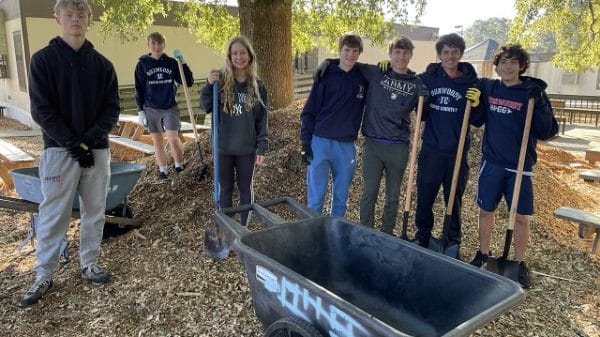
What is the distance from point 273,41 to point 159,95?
1708 mm

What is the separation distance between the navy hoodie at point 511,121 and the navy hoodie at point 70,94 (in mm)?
2938

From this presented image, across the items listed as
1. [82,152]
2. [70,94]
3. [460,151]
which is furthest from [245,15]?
[460,151]

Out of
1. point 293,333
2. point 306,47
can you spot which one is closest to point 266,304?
point 293,333

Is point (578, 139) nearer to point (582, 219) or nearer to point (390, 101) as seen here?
point (582, 219)

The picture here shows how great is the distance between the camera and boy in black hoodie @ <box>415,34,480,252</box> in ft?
11.8

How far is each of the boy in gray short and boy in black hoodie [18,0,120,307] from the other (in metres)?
1.97

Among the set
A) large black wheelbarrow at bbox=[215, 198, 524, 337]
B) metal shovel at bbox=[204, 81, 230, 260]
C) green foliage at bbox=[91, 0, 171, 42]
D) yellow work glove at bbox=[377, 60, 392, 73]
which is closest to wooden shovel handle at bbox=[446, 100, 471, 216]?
yellow work glove at bbox=[377, 60, 392, 73]

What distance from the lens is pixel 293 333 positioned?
2.22 metres

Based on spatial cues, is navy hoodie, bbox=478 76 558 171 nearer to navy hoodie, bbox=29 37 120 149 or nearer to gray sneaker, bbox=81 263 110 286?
navy hoodie, bbox=29 37 120 149

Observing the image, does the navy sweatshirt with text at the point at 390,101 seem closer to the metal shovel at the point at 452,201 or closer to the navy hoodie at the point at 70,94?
the metal shovel at the point at 452,201

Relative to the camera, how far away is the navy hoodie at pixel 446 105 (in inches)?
144

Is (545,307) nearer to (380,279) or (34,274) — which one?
(380,279)

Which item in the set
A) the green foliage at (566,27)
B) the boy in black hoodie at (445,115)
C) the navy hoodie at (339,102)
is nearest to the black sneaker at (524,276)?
the boy in black hoodie at (445,115)

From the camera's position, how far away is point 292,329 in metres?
2.15
